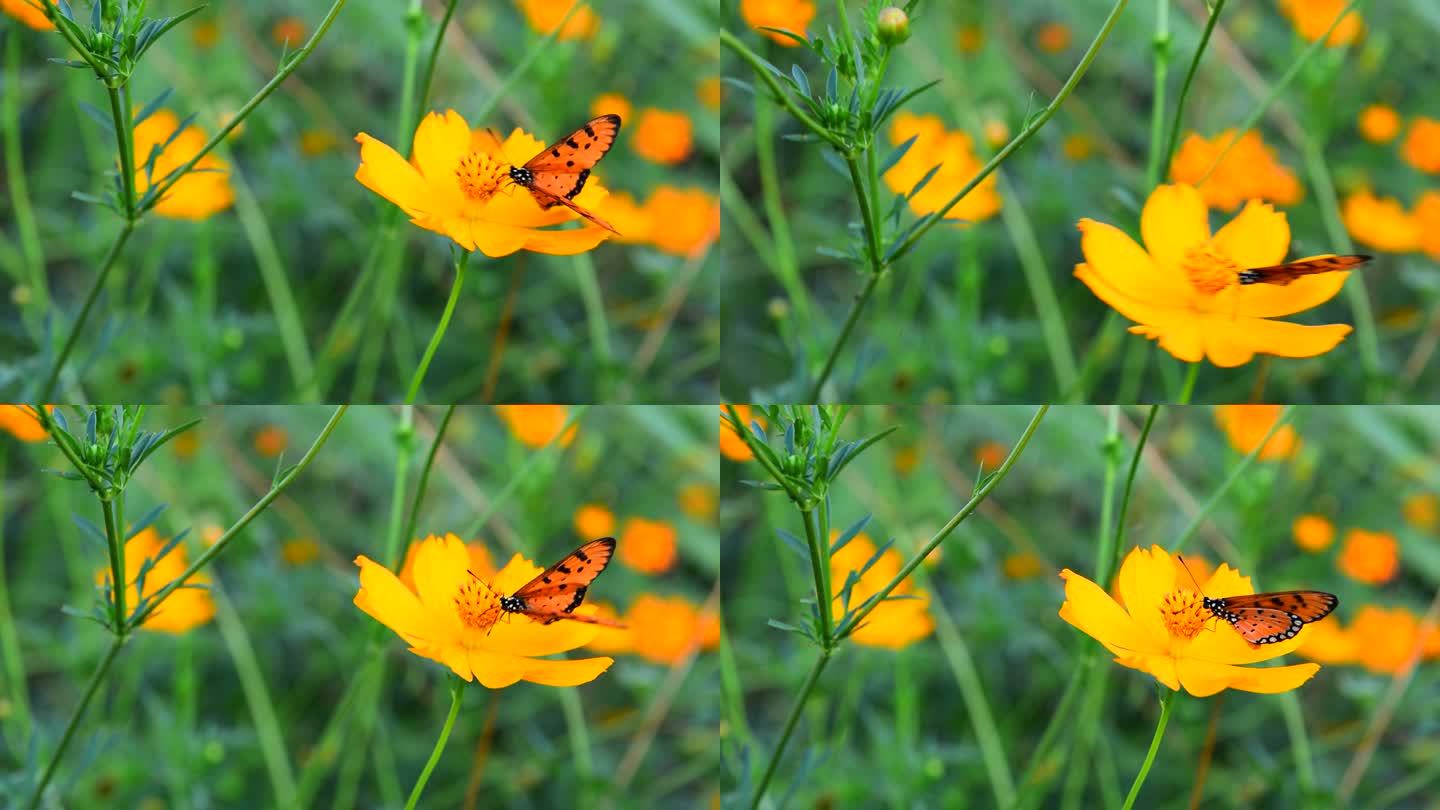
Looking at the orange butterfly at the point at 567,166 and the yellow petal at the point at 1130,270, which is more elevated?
the orange butterfly at the point at 567,166

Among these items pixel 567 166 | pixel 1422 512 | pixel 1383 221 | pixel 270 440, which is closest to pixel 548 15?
pixel 567 166

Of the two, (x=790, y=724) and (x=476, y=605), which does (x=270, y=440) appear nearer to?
(x=476, y=605)

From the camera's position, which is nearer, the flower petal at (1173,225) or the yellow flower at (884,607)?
the flower petal at (1173,225)

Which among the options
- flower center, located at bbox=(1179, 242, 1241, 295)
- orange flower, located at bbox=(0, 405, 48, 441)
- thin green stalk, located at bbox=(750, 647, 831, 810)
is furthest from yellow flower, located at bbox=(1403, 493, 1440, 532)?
orange flower, located at bbox=(0, 405, 48, 441)

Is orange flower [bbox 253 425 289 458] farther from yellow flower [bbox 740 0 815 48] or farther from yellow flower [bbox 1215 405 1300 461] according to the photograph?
yellow flower [bbox 1215 405 1300 461]

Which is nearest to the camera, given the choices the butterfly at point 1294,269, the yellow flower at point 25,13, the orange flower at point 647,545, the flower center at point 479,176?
the butterfly at point 1294,269

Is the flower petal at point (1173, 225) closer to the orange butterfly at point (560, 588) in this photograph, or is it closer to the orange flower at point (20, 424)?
the orange butterfly at point (560, 588)

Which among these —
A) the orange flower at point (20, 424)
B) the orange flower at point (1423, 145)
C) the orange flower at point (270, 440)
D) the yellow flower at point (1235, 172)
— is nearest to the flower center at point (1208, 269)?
the yellow flower at point (1235, 172)

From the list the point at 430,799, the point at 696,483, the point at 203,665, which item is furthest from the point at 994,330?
the point at 203,665
